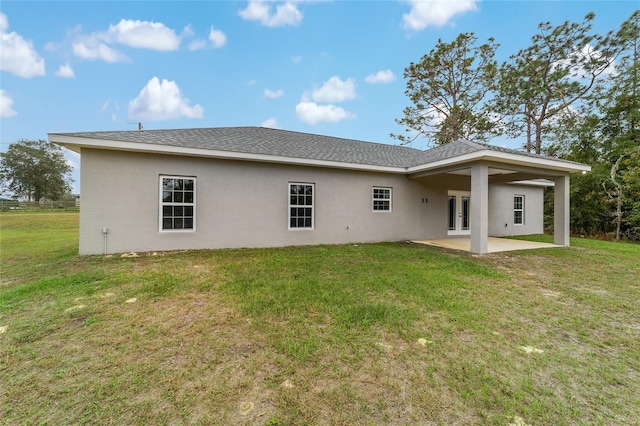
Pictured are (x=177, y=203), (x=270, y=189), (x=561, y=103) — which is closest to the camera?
(x=177, y=203)

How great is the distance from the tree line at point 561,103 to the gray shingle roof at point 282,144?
426 inches

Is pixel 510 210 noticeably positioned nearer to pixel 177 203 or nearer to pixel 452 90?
pixel 452 90

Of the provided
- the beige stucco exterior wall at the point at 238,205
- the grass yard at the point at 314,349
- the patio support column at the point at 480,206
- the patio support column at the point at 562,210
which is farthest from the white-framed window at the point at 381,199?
the patio support column at the point at 562,210

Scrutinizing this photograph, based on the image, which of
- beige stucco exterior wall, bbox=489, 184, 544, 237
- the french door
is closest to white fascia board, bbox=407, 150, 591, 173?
the french door

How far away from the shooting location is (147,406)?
184cm

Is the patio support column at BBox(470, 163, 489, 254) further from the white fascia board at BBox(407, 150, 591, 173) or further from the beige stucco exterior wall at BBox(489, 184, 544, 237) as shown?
the beige stucco exterior wall at BBox(489, 184, 544, 237)

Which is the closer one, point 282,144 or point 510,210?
point 282,144

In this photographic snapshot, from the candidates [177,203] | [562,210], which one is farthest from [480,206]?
[177,203]

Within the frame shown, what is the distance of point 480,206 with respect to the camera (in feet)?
25.1

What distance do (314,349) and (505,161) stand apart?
823 centimetres

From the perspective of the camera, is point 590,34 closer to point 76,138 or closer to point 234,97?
point 234,97

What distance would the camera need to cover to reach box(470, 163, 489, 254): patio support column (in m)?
7.67

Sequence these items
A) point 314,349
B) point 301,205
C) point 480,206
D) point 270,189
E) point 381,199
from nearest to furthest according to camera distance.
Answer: point 314,349 → point 480,206 → point 270,189 → point 301,205 → point 381,199

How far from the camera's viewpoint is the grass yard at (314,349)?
73.0 inches
